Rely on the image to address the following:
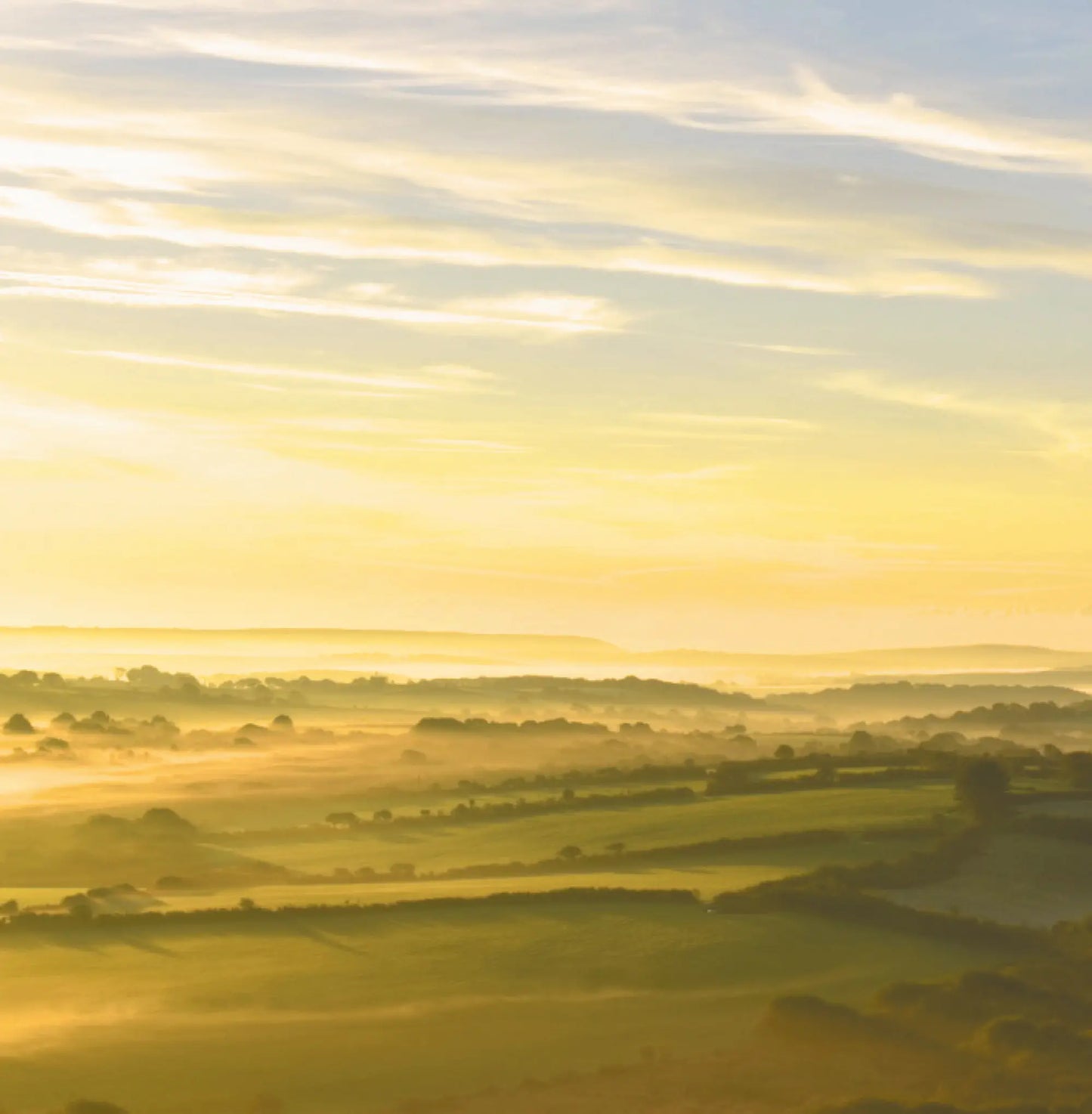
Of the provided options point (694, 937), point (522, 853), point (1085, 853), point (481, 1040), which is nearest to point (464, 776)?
point (522, 853)

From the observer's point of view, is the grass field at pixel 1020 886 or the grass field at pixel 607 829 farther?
the grass field at pixel 607 829

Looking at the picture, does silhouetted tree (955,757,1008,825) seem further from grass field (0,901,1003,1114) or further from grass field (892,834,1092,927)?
grass field (0,901,1003,1114)

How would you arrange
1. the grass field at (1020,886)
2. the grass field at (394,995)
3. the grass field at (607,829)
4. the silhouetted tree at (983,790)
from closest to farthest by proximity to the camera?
the grass field at (394,995) → the grass field at (1020,886) → the grass field at (607,829) → the silhouetted tree at (983,790)

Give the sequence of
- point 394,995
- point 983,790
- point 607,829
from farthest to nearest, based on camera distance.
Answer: point 607,829 → point 983,790 → point 394,995

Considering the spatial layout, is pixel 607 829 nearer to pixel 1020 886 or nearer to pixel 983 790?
pixel 983 790

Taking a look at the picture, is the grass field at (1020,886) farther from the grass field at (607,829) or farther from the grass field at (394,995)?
the grass field at (394,995)

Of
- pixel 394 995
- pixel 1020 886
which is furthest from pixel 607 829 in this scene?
pixel 394 995

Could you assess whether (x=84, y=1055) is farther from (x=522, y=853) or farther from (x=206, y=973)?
(x=522, y=853)
